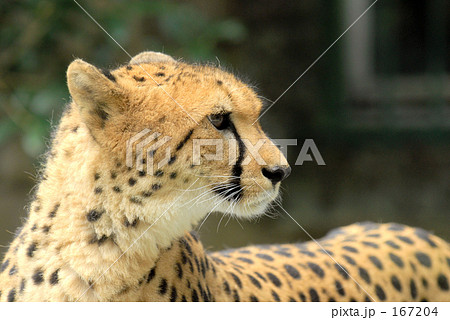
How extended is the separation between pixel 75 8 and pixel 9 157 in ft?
4.43

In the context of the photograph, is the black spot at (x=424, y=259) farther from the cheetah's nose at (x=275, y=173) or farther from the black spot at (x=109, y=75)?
the black spot at (x=109, y=75)

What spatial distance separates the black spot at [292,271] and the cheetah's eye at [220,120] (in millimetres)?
670

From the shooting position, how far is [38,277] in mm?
1651

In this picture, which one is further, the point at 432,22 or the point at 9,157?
the point at 9,157

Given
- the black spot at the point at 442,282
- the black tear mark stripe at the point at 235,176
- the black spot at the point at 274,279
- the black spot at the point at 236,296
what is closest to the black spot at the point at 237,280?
the black spot at the point at 236,296

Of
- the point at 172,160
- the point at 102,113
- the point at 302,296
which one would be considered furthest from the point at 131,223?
the point at 302,296

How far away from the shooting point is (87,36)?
3.86m

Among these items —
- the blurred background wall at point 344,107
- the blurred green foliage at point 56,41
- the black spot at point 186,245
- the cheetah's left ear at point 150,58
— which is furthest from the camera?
the blurred background wall at point 344,107

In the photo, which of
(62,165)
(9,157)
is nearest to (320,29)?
(9,157)

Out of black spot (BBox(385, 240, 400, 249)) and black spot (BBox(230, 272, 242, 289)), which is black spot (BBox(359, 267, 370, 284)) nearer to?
black spot (BBox(385, 240, 400, 249))

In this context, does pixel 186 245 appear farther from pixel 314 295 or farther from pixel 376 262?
pixel 376 262

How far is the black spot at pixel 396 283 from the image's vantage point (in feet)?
7.42

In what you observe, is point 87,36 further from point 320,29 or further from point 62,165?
point 62,165

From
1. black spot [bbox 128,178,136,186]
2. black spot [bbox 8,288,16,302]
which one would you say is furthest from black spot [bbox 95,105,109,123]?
black spot [bbox 8,288,16,302]
